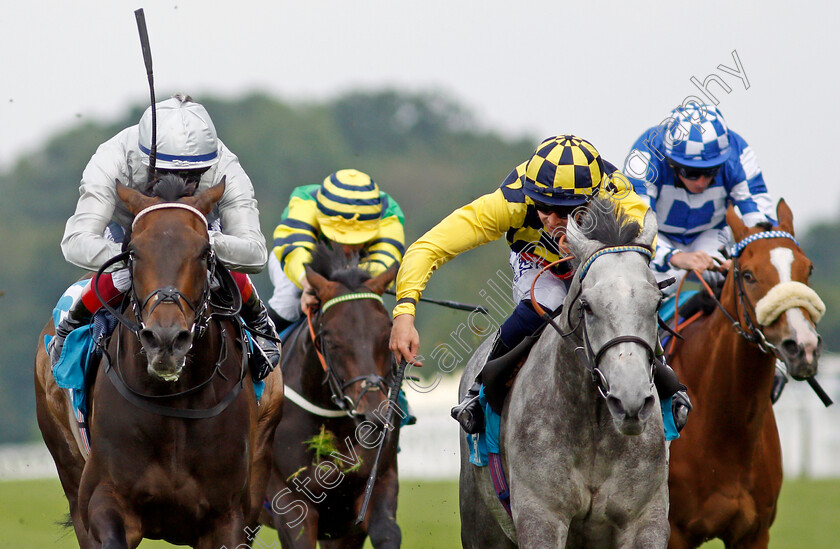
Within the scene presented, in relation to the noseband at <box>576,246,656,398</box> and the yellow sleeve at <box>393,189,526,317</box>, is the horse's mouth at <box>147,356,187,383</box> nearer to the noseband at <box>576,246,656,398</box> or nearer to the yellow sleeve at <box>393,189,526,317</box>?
the yellow sleeve at <box>393,189,526,317</box>

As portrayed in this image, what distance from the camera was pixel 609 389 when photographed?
14.6 ft

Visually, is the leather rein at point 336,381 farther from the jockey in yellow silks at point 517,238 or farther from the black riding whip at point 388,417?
the jockey in yellow silks at point 517,238

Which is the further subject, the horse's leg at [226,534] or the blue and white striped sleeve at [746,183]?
the blue and white striped sleeve at [746,183]

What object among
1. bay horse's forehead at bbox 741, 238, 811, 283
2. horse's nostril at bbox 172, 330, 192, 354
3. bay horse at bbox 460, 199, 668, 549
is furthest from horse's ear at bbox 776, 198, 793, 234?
horse's nostril at bbox 172, 330, 192, 354

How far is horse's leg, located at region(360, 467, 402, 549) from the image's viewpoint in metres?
7.12

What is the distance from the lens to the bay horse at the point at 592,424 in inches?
181

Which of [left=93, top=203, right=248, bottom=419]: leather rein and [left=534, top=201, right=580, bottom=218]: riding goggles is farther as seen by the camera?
[left=534, top=201, right=580, bottom=218]: riding goggles

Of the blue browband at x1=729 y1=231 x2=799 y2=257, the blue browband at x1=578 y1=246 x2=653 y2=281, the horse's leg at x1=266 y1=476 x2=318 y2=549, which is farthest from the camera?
the horse's leg at x1=266 y1=476 x2=318 y2=549

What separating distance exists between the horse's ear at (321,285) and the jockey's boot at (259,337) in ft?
3.58

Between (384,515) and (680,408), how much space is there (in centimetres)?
240

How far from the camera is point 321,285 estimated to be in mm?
7758

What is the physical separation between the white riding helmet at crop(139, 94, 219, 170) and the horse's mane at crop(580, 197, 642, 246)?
71.8 inches

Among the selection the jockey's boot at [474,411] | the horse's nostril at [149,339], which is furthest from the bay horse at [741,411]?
the horse's nostril at [149,339]

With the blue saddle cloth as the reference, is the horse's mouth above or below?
above
